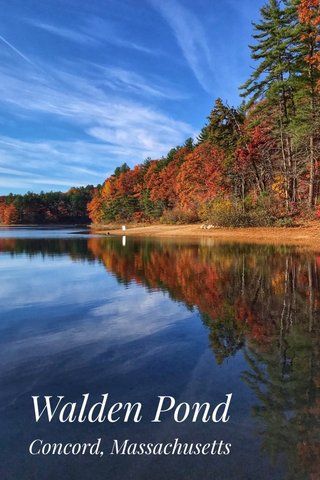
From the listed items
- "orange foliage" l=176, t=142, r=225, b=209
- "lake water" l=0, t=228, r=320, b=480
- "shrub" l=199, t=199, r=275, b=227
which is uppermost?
"orange foliage" l=176, t=142, r=225, b=209

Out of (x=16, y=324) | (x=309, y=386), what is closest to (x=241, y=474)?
(x=309, y=386)

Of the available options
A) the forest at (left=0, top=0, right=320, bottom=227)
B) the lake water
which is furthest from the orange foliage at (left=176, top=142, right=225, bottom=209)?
the lake water

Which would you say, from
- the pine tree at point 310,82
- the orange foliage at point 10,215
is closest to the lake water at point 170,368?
the pine tree at point 310,82

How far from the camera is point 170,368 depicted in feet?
19.6

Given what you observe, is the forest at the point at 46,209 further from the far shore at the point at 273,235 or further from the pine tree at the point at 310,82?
the pine tree at the point at 310,82

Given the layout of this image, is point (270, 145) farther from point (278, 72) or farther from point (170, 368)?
point (170, 368)

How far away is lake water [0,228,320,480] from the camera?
3.65 meters

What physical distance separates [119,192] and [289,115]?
6258cm

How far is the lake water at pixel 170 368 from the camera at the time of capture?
A: 3.65 meters

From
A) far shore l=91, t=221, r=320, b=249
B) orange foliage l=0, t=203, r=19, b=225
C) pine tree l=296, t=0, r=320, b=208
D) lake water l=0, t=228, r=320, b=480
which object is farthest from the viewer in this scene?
orange foliage l=0, t=203, r=19, b=225

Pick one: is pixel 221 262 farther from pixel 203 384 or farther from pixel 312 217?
pixel 312 217

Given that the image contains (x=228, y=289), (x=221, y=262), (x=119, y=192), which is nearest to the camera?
(x=228, y=289)

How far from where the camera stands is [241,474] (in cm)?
341

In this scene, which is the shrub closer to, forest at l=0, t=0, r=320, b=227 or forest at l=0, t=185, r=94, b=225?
forest at l=0, t=0, r=320, b=227
